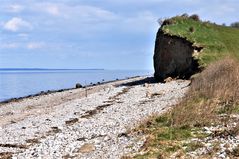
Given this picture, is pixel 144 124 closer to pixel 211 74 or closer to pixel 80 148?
pixel 80 148

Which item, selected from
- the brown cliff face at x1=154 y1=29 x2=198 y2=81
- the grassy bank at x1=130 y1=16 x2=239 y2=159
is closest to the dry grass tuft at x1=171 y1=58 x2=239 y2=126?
the grassy bank at x1=130 y1=16 x2=239 y2=159

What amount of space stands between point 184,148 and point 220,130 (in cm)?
256

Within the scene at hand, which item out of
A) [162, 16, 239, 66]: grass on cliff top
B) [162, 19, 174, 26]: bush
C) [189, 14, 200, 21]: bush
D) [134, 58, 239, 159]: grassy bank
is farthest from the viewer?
[189, 14, 200, 21]: bush

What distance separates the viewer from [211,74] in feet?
120

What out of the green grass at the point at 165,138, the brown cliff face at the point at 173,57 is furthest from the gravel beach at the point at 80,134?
the brown cliff face at the point at 173,57

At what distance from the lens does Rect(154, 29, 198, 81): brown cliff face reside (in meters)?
57.2

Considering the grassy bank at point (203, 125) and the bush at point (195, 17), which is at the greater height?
the bush at point (195, 17)

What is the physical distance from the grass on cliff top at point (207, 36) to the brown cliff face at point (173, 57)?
811 mm

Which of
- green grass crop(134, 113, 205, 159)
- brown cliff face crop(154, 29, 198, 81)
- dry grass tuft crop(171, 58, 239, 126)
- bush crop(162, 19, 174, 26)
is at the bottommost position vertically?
green grass crop(134, 113, 205, 159)

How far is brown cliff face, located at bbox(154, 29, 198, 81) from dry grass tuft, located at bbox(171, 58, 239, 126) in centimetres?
2254

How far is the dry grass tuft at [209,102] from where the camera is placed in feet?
73.0

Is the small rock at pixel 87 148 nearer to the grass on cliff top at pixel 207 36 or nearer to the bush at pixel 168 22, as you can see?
the grass on cliff top at pixel 207 36

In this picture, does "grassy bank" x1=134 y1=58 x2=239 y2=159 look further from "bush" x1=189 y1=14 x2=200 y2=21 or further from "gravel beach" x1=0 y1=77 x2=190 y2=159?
"bush" x1=189 y1=14 x2=200 y2=21

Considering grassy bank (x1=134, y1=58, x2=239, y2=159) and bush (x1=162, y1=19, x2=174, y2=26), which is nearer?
grassy bank (x1=134, y1=58, x2=239, y2=159)
